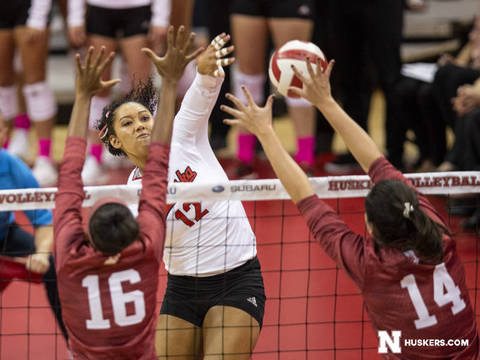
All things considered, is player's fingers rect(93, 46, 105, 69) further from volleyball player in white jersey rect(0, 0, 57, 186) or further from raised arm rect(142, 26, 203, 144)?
volleyball player in white jersey rect(0, 0, 57, 186)

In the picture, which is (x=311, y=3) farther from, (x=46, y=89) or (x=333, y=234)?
(x=333, y=234)

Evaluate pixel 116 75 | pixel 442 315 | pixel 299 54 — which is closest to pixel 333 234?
pixel 442 315

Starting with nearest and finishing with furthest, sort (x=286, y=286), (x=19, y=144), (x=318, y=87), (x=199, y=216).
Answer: (x=318, y=87), (x=199, y=216), (x=286, y=286), (x=19, y=144)

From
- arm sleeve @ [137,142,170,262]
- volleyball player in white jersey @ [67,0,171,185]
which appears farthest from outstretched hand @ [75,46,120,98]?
volleyball player in white jersey @ [67,0,171,185]

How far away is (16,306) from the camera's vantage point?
474cm

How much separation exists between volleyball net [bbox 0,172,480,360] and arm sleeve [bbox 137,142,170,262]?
18.6 inches

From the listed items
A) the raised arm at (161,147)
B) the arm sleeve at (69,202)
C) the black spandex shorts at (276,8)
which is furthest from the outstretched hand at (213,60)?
the black spandex shorts at (276,8)

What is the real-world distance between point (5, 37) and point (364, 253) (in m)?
4.89

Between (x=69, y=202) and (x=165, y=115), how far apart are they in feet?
1.51

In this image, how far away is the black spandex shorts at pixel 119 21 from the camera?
659 centimetres

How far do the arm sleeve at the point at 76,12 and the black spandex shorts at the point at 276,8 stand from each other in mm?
1347

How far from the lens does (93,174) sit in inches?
266

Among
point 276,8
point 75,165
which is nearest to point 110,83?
point 75,165

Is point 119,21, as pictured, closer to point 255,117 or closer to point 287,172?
point 255,117
